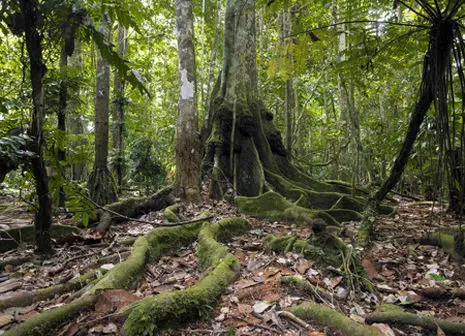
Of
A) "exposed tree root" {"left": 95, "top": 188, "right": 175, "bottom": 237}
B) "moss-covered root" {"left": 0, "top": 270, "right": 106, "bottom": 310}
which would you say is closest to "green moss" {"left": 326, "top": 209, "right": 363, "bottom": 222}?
"exposed tree root" {"left": 95, "top": 188, "right": 175, "bottom": 237}

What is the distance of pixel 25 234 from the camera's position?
4.74 meters

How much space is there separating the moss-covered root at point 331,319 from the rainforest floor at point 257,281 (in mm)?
67

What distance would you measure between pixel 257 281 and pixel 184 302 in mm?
927

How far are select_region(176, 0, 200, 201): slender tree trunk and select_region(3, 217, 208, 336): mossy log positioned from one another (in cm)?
177

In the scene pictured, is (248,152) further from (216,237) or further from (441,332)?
(441,332)

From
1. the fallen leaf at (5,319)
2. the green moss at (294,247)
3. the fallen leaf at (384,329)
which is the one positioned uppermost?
the green moss at (294,247)

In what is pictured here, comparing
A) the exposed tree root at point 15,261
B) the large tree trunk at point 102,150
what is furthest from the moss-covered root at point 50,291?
the large tree trunk at point 102,150

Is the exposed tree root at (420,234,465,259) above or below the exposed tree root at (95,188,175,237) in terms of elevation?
below

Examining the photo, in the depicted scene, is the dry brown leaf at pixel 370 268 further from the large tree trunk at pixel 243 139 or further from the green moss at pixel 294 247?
the large tree trunk at pixel 243 139

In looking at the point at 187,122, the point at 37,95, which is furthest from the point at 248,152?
the point at 37,95

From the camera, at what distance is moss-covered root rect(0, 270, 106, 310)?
2.75m

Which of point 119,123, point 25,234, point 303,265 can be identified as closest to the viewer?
point 303,265

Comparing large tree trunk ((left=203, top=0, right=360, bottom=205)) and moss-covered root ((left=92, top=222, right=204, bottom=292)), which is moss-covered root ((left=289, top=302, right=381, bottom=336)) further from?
large tree trunk ((left=203, top=0, right=360, bottom=205))

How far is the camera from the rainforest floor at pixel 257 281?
2.40 metres
